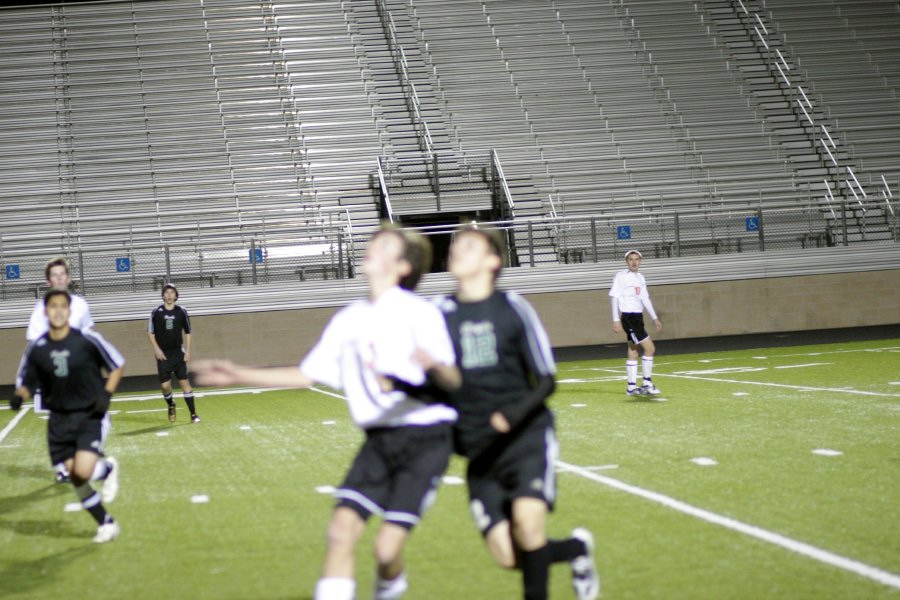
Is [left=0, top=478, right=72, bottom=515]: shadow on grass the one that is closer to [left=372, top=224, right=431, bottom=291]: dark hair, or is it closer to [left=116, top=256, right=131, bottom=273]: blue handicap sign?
[left=372, top=224, right=431, bottom=291]: dark hair

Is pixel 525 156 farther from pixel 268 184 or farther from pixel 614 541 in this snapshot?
pixel 614 541

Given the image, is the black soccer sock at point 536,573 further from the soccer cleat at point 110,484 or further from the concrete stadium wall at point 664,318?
the concrete stadium wall at point 664,318

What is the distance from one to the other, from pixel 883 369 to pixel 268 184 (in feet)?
52.4

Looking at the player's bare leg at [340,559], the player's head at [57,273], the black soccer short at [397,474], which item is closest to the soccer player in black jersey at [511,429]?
the black soccer short at [397,474]

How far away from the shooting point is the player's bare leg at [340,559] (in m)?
4.15

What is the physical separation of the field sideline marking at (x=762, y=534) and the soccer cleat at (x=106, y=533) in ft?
12.2

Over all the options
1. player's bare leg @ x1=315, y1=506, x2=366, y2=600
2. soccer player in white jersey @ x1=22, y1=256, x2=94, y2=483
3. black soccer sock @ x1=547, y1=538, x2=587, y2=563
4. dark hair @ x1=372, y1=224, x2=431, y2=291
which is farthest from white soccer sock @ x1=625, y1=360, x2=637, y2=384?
player's bare leg @ x1=315, y1=506, x2=366, y2=600

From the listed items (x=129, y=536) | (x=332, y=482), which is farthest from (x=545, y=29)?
(x=129, y=536)

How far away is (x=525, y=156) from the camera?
28.7m

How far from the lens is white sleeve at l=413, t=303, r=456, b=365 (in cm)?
450

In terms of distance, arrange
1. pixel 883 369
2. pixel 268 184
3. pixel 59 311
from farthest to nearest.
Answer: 1. pixel 268 184
2. pixel 883 369
3. pixel 59 311

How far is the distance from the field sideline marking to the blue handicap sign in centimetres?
1567

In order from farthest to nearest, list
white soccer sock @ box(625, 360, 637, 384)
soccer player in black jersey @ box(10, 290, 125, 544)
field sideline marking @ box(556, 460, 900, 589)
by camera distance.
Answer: white soccer sock @ box(625, 360, 637, 384), soccer player in black jersey @ box(10, 290, 125, 544), field sideline marking @ box(556, 460, 900, 589)

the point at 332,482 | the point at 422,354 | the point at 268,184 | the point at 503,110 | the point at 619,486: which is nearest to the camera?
the point at 422,354
